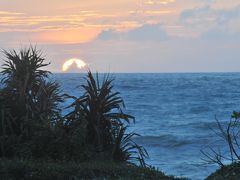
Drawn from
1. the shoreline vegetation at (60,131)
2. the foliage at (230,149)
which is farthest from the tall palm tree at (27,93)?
the foliage at (230,149)

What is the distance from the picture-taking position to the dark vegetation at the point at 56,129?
10258 mm

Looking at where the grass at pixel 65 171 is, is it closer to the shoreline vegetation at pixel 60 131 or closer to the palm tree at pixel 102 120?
the shoreline vegetation at pixel 60 131

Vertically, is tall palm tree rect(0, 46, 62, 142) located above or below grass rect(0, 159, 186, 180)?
above

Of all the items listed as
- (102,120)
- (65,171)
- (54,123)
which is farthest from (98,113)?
(65,171)

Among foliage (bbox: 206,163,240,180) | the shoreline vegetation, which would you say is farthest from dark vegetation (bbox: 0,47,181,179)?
foliage (bbox: 206,163,240,180)

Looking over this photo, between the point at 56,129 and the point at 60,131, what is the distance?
0.11 metres

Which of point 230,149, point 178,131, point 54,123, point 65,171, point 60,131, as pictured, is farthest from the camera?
point 178,131

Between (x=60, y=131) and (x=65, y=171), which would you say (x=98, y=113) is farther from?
(x=65, y=171)

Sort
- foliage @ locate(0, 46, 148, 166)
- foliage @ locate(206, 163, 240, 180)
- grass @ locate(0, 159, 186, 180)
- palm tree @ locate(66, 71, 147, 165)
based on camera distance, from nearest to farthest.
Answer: grass @ locate(0, 159, 186, 180) < foliage @ locate(206, 163, 240, 180) < foliage @ locate(0, 46, 148, 166) < palm tree @ locate(66, 71, 147, 165)

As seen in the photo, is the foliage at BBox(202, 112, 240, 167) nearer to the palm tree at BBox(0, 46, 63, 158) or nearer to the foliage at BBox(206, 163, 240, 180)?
the foliage at BBox(206, 163, 240, 180)

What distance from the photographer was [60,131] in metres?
11.5

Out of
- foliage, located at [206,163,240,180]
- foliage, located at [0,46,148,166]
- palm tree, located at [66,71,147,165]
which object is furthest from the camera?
palm tree, located at [66,71,147,165]

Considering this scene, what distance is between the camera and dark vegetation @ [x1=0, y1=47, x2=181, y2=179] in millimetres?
10258

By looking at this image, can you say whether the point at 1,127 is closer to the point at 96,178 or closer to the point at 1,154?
the point at 1,154
